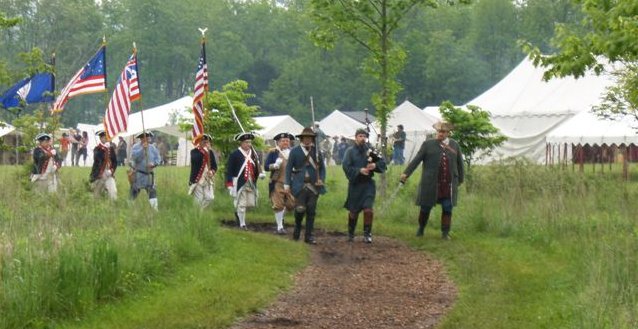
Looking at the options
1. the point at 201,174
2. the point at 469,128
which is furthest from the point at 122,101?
the point at 469,128

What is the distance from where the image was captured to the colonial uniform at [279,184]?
18.3 meters

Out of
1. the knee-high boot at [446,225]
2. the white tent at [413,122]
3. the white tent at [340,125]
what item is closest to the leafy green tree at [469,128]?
the knee-high boot at [446,225]

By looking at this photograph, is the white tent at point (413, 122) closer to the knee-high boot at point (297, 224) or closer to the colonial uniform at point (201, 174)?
the colonial uniform at point (201, 174)

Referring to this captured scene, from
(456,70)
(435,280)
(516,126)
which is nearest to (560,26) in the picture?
(435,280)

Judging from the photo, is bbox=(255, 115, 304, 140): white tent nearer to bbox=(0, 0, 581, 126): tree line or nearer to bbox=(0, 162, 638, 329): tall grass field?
bbox=(0, 0, 581, 126): tree line

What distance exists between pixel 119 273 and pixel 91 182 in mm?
10287

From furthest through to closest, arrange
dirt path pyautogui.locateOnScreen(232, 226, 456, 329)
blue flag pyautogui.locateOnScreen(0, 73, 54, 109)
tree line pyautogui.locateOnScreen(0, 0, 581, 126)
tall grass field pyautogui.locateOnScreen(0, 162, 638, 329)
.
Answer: tree line pyautogui.locateOnScreen(0, 0, 581, 126) < blue flag pyautogui.locateOnScreen(0, 73, 54, 109) < dirt path pyautogui.locateOnScreen(232, 226, 456, 329) < tall grass field pyautogui.locateOnScreen(0, 162, 638, 329)

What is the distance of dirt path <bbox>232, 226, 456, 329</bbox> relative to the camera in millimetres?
10547

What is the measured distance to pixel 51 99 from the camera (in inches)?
814

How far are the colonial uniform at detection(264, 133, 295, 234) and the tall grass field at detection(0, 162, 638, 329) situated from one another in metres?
0.83

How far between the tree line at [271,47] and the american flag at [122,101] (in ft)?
202

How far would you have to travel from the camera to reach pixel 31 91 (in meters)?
19.7

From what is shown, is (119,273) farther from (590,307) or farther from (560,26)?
(560,26)

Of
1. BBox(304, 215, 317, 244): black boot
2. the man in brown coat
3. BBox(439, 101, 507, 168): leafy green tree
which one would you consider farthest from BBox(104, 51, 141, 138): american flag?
BBox(439, 101, 507, 168): leafy green tree
